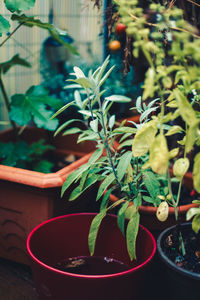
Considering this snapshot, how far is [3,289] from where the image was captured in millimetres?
1483

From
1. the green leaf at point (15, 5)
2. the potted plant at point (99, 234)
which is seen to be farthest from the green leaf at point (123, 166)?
the green leaf at point (15, 5)

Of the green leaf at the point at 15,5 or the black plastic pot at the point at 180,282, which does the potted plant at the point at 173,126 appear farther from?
the green leaf at the point at 15,5

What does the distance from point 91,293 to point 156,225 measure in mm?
524

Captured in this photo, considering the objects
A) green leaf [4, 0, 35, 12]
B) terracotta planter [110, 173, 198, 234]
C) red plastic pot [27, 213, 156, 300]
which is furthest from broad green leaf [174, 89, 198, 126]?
green leaf [4, 0, 35, 12]

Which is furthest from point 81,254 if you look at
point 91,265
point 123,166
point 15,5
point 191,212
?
point 15,5

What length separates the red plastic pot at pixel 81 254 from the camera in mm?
1067

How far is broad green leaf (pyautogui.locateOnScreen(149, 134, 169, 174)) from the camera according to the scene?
85 cm

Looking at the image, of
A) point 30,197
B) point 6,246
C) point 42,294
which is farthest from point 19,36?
point 42,294

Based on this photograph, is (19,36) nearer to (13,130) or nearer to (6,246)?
(13,130)

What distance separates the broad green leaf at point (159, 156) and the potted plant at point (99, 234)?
31cm

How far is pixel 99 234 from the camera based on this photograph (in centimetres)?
→ 141

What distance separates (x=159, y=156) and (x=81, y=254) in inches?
29.0

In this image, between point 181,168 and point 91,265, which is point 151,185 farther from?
point 91,265

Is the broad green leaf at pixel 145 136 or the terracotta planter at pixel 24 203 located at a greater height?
the broad green leaf at pixel 145 136
